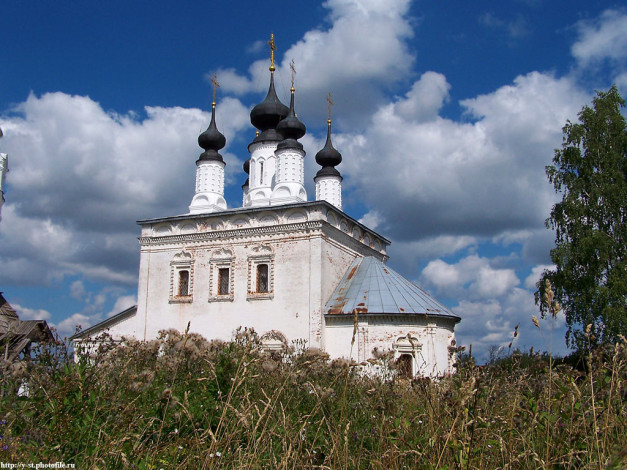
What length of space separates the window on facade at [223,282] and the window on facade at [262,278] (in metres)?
1.10

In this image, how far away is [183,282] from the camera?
18625mm

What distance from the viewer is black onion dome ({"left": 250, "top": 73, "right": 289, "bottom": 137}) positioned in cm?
2161

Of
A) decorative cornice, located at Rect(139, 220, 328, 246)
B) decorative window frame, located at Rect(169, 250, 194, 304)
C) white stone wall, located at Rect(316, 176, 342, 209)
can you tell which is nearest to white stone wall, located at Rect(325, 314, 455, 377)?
decorative cornice, located at Rect(139, 220, 328, 246)

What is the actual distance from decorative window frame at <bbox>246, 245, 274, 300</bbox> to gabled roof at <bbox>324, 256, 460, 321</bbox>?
2000 millimetres

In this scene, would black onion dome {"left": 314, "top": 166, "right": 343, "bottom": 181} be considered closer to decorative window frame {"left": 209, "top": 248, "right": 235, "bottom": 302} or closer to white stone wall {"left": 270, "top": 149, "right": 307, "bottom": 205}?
white stone wall {"left": 270, "top": 149, "right": 307, "bottom": 205}

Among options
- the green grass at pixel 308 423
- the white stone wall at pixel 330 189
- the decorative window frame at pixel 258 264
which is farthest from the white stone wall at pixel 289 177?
the green grass at pixel 308 423

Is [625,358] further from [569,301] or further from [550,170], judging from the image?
[550,170]

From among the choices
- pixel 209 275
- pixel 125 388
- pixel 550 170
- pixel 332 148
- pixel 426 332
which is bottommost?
pixel 125 388

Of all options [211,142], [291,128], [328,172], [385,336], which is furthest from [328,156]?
[385,336]

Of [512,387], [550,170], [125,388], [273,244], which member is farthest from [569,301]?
[125,388]

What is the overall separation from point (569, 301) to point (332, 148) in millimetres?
10367

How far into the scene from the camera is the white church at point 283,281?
52.5 feet

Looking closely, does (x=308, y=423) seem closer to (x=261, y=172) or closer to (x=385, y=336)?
(x=385, y=336)

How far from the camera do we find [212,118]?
73.5ft
